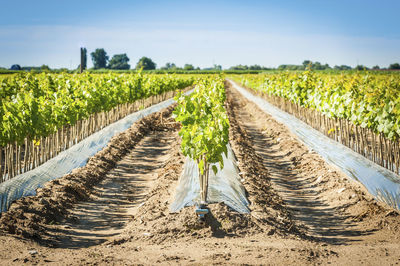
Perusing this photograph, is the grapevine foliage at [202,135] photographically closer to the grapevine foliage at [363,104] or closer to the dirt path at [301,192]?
the dirt path at [301,192]

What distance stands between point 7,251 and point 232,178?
4.49m

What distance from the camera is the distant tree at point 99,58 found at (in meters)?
117

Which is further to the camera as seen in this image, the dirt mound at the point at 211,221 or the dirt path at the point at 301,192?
the dirt path at the point at 301,192

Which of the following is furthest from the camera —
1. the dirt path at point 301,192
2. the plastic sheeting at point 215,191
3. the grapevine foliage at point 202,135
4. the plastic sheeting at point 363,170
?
the plastic sheeting at point 363,170

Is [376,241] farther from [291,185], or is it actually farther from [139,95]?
[139,95]

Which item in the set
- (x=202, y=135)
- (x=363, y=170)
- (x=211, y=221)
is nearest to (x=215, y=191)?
(x=211, y=221)

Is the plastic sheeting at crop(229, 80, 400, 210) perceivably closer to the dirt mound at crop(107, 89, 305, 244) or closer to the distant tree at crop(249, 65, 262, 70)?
the dirt mound at crop(107, 89, 305, 244)

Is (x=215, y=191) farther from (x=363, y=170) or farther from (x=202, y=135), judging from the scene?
(x=363, y=170)

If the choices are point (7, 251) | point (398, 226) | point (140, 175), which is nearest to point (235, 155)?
point (140, 175)

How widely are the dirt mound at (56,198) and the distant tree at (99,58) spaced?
110m

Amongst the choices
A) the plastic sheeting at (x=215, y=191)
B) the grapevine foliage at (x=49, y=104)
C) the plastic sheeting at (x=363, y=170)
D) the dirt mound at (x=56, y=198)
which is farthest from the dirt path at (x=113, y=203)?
the plastic sheeting at (x=363, y=170)

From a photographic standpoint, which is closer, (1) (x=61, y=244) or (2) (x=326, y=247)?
(2) (x=326, y=247)

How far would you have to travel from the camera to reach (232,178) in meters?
8.51

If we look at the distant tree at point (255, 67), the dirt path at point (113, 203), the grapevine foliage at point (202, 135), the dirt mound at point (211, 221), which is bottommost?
the dirt path at point (113, 203)
